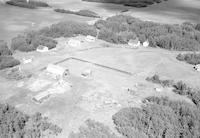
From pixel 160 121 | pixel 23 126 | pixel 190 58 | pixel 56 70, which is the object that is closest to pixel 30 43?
pixel 56 70

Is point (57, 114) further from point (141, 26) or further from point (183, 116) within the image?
point (141, 26)

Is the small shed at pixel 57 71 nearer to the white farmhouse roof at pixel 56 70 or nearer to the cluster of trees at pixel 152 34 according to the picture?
the white farmhouse roof at pixel 56 70

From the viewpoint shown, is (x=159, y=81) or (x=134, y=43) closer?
(x=159, y=81)

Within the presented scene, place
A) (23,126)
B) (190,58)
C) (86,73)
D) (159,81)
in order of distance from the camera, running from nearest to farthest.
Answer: (23,126) → (159,81) → (86,73) → (190,58)

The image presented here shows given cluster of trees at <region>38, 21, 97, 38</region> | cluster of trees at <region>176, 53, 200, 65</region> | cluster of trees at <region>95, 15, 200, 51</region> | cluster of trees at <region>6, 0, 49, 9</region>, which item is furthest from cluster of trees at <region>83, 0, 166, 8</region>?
cluster of trees at <region>176, 53, 200, 65</region>

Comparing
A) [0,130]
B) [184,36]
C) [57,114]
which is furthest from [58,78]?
[184,36]

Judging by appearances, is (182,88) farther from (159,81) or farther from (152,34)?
(152,34)
